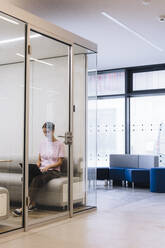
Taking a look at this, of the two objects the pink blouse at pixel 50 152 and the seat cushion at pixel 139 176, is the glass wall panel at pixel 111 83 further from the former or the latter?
the pink blouse at pixel 50 152

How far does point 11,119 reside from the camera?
184 inches

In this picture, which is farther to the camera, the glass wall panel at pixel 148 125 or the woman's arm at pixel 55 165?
the glass wall panel at pixel 148 125

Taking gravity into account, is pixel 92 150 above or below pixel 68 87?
below

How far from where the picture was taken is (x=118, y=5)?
590 cm

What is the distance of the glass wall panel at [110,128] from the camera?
35.6 feet

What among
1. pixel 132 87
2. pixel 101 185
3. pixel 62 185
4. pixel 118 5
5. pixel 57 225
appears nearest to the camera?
pixel 57 225

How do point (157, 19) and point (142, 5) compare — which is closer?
point (142, 5)

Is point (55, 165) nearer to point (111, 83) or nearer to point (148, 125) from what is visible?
point (148, 125)

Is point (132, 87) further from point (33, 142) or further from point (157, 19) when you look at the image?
point (33, 142)

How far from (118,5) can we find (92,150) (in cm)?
234

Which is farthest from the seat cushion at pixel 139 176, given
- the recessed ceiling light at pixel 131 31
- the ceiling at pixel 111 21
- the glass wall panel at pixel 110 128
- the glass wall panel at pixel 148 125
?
the recessed ceiling light at pixel 131 31

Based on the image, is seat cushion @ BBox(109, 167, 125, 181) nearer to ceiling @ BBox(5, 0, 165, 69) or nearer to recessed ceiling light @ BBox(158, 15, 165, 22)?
ceiling @ BBox(5, 0, 165, 69)

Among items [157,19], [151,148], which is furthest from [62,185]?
[151,148]

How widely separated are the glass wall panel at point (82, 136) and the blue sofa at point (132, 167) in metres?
3.40
